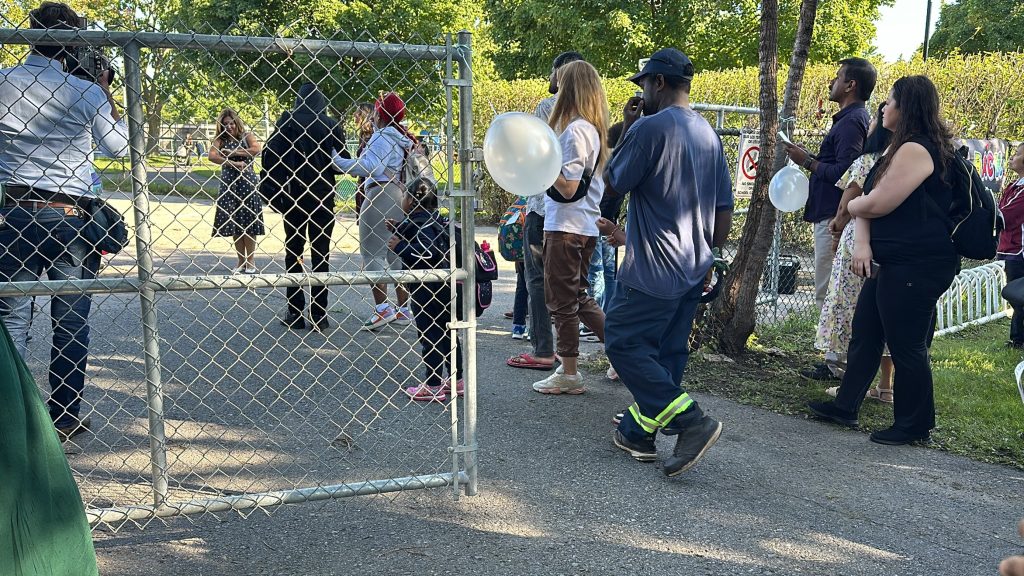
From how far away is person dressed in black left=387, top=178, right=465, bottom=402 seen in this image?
471 centimetres

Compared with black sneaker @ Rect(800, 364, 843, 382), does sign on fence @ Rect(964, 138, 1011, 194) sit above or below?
above

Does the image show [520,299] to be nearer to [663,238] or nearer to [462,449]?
[663,238]

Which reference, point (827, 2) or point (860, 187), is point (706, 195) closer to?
point (860, 187)

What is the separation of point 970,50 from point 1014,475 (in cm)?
3674

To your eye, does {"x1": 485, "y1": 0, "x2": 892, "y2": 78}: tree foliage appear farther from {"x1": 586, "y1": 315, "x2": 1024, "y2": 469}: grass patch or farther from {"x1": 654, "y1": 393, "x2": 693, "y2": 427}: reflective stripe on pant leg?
{"x1": 654, "y1": 393, "x2": 693, "y2": 427}: reflective stripe on pant leg

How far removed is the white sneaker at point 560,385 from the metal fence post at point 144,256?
2566 mm

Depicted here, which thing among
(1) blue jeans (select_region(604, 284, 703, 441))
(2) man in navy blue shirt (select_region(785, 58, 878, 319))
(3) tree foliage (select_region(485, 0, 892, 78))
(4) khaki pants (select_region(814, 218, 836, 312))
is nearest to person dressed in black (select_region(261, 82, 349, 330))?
(1) blue jeans (select_region(604, 284, 703, 441))

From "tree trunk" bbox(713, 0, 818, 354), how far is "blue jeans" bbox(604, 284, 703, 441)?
2010 mm

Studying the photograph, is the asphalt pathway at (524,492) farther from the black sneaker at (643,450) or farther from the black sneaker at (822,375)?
the black sneaker at (822,375)

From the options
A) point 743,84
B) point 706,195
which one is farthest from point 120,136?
point 743,84

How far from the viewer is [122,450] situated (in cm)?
408

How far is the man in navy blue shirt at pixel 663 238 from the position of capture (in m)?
3.81

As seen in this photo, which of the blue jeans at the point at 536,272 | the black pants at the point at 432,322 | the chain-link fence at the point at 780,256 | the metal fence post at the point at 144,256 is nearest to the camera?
the metal fence post at the point at 144,256

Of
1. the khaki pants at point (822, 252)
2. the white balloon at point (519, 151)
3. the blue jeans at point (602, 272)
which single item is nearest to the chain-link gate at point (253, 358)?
the white balloon at point (519, 151)
